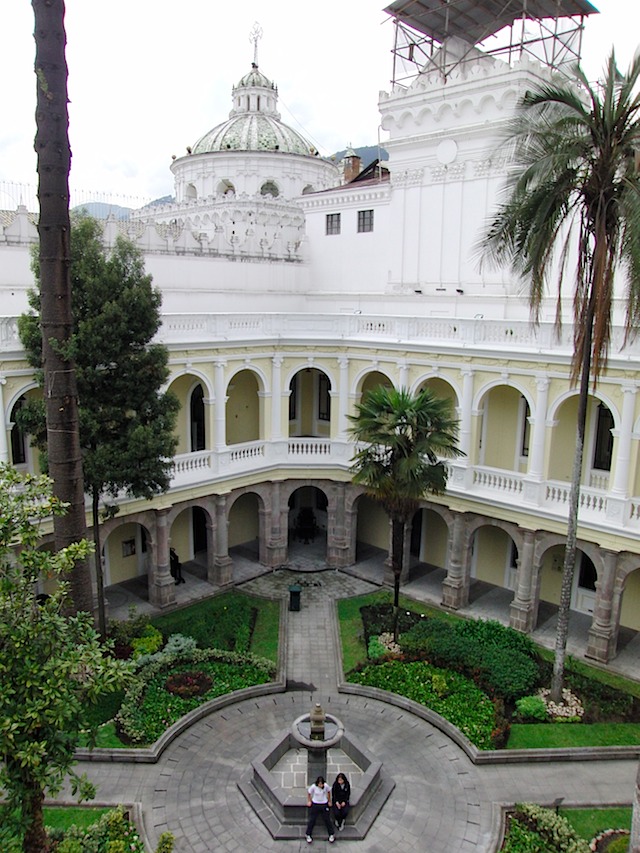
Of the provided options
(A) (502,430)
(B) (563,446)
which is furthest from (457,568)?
(B) (563,446)

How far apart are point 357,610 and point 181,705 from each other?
300 inches

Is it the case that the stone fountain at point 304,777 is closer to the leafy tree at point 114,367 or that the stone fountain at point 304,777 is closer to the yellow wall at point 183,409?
the leafy tree at point 114,367

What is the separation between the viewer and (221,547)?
24.5 meters

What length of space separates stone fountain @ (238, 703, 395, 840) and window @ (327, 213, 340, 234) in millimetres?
22026

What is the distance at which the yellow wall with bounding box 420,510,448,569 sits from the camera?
26.3m

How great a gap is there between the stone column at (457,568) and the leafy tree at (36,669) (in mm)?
15525

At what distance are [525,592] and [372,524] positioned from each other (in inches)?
327

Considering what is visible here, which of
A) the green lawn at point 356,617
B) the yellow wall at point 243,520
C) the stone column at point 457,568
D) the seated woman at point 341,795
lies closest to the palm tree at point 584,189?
the stone column at point 457,568

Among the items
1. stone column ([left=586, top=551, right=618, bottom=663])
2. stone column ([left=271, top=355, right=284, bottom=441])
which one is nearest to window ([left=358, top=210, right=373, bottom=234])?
stone column ([left=271, top=355, right=284, bottom=441])

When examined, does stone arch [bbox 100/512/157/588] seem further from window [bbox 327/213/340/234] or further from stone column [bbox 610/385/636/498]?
window [bbox 327/213/340/234]

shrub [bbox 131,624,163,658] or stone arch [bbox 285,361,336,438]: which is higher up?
stone arch [bbox 285,361,336,438]

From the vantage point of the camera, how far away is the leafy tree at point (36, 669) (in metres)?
8.33

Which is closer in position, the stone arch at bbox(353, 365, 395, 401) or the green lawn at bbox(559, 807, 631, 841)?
the green lawn at bbox(559, 807, 631, 841)

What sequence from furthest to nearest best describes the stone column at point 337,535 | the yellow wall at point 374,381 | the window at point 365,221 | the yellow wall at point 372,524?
the window at point 365,221
the yellow wall at point 372,524
the yellow wall at point 374,381
the stone column at point 337,535
